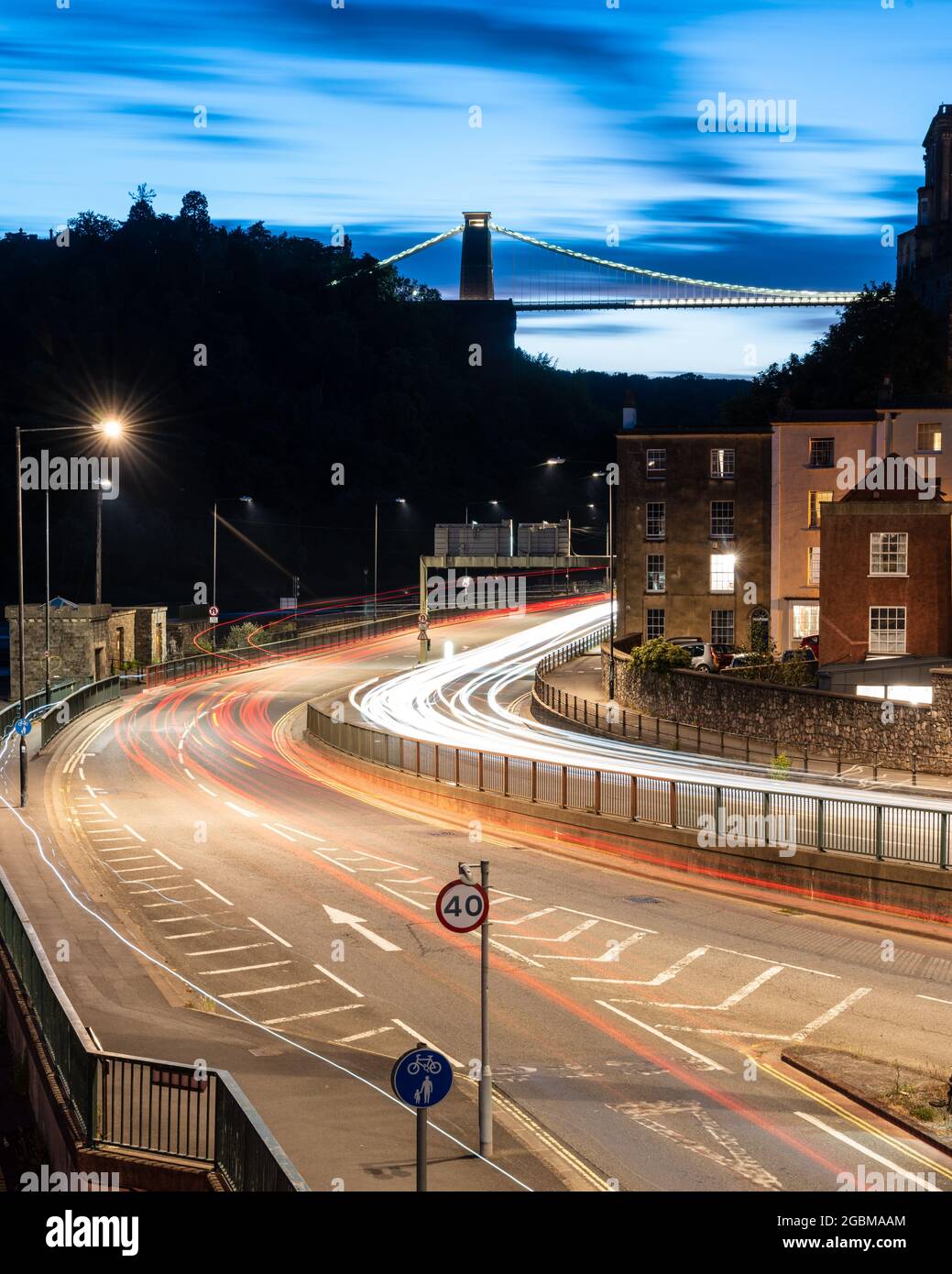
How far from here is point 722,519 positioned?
7038 centimetres

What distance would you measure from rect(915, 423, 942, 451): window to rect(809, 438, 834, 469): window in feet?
12.8

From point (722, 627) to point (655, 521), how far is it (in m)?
6.12

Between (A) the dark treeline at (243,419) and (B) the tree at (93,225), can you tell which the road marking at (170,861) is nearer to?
(A) the dark treeline at (243,419)

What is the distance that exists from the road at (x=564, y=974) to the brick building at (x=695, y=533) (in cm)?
3544

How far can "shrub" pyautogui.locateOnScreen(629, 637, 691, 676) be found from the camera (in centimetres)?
5088

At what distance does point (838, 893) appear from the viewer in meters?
25.9

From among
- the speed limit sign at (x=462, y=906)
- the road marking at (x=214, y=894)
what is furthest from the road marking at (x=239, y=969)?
the speed limit sign at (x=462, y=906)

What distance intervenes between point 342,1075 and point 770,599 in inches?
2205

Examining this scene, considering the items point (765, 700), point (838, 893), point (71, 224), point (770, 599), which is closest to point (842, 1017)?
point (838, 893)

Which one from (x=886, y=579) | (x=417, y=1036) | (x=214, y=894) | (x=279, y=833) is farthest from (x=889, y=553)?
(x=417, y=1036)

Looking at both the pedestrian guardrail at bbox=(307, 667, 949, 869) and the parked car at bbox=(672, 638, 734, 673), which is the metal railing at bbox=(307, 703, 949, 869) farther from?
the parked car at bbox=(672, 638, 734, 673)

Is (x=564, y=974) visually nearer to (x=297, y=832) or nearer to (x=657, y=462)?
(x=297, y=832)

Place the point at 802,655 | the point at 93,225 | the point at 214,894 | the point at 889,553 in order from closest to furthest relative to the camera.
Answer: the point at 214,894
the point at 889,553
the point at 802,655
the point at 93,225
